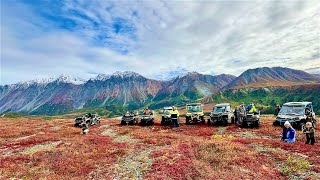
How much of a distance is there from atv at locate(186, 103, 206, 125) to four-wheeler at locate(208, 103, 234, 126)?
2.44 meters

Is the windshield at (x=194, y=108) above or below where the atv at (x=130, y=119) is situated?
above

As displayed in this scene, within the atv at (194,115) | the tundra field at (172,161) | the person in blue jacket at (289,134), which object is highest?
the atv at (194,115)

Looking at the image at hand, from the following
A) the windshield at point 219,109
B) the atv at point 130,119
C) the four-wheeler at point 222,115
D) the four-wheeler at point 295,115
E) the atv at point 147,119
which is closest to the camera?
the four-wheeler at point 295,115

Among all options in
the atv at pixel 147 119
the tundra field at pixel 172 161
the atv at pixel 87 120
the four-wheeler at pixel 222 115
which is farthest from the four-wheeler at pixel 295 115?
the atv at pixel 87 120

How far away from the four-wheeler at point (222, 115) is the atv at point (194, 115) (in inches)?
96.0

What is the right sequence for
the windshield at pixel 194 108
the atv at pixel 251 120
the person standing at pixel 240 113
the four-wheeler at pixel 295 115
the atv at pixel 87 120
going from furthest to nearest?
1. the atv at pixel 87 120
2. the windshield at pixel 194 108
3. the person standing at pixel 240 113
4. the atv at pixel 251 120
5. the four-wheeler at pixel 295 115

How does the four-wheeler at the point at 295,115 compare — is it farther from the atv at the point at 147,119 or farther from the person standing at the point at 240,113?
the atv at the point at 147,119

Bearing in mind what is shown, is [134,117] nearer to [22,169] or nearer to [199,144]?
[199,144]

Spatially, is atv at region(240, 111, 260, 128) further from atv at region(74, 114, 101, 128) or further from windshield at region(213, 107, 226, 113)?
atv at region(74, 114, 101, 128)

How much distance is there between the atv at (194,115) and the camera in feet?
136

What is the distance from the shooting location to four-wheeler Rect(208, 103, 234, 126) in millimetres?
37906

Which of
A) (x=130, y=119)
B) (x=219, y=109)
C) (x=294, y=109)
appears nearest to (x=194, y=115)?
(x=219, y=109)

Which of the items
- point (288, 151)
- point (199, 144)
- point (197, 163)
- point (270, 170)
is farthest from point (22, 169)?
point (288, 151)

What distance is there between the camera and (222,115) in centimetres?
3791
